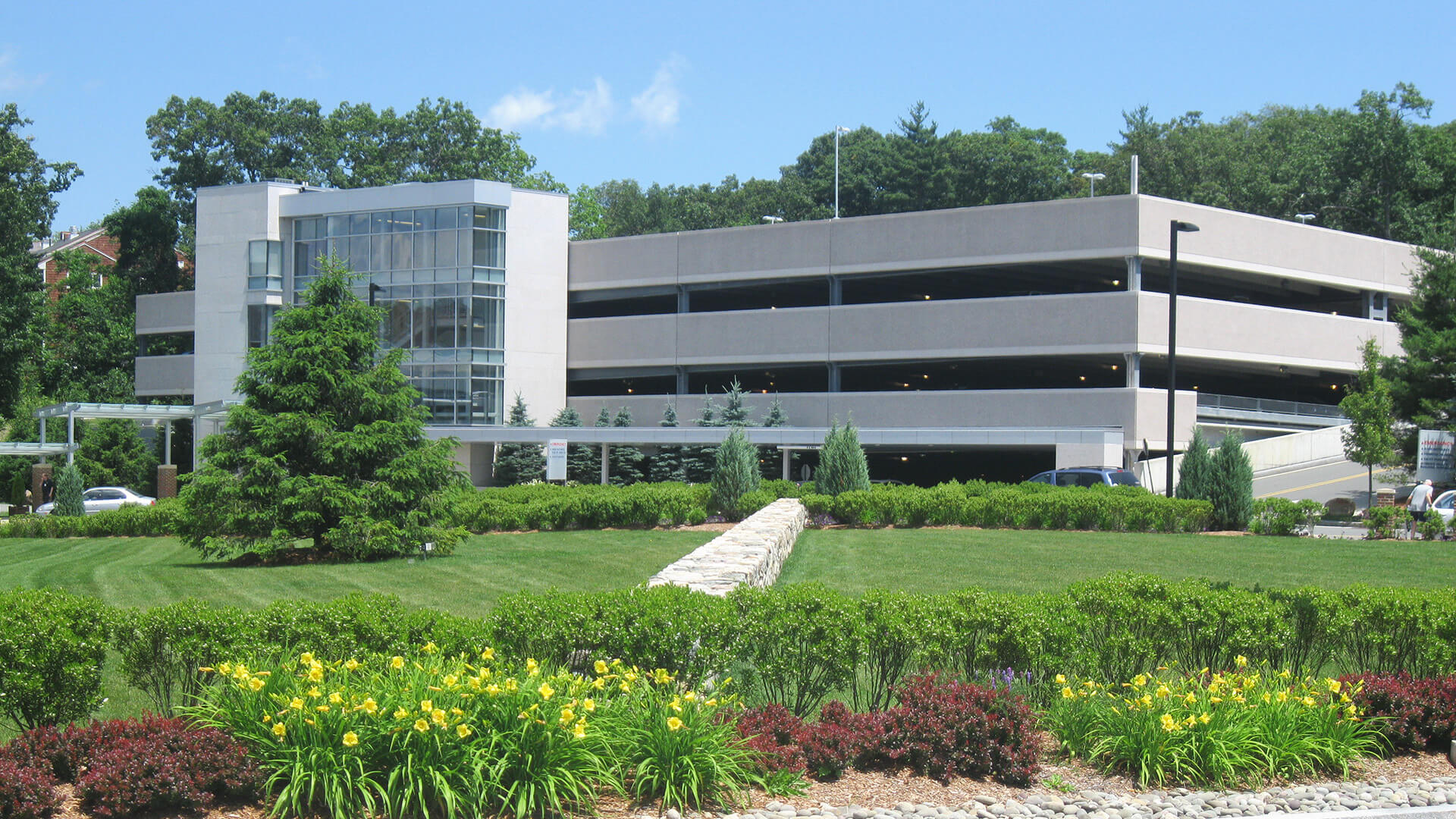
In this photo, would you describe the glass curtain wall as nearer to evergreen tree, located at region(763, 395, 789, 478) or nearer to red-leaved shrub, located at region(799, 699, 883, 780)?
evergreen tree, located at region(763, 395, 789, 478)

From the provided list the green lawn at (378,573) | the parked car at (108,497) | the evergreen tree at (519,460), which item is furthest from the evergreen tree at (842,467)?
the parked car at (108,497)

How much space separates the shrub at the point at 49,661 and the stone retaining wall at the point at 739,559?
14.1 ft

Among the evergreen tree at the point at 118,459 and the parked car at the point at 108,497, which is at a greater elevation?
the evergreen tree at the point at 118,459

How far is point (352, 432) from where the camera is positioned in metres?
20.3

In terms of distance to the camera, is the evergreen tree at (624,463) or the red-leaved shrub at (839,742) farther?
the evergreen tree at (624,463)

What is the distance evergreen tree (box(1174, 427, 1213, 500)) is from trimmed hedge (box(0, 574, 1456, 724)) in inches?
659

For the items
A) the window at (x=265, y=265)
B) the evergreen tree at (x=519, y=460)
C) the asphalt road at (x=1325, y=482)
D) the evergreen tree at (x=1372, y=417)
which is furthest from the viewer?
the window at (x=265, y=265)

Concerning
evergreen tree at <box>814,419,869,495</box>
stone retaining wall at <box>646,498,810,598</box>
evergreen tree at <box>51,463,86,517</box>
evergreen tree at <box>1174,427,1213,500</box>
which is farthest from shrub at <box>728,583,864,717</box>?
evergreen tree at <box>51,463,86,517</box>

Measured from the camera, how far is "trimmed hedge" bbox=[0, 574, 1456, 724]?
7930mm

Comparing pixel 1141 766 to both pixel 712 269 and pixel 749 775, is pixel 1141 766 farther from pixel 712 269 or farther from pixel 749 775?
pixel 712 269

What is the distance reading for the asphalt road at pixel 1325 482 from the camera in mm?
36562

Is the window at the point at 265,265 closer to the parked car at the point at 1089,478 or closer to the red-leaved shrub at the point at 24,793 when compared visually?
the parked car at the point at 1089,478

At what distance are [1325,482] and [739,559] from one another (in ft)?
108

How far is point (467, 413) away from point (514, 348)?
→ 10.7ft
